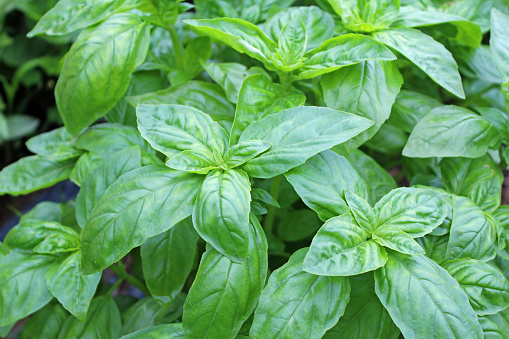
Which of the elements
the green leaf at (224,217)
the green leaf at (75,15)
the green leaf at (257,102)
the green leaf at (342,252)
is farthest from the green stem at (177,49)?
the green leaf at (342,252)

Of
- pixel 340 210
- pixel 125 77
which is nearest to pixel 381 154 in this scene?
pixel 340 210

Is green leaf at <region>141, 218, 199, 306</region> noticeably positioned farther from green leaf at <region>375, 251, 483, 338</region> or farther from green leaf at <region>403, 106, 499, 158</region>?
green leaf at <region>403, 106, 499, 158</region>

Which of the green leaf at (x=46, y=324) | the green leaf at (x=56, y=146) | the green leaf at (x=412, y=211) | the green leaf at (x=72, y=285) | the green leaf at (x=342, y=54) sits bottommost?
the green leaf at (x=46, y=324)

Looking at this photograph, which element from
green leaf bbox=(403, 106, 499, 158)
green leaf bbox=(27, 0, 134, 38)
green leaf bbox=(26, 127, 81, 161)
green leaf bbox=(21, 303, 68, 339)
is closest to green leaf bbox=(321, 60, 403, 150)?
green leaf bbox=(403, 106, 499, 158)

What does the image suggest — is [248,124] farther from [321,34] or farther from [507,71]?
[507,71]

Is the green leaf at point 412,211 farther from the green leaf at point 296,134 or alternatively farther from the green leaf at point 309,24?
the green leaf at point 309,24

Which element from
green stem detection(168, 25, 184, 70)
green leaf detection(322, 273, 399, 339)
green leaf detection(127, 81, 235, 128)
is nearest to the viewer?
green leaf detection(322, 273, 399, 339)
